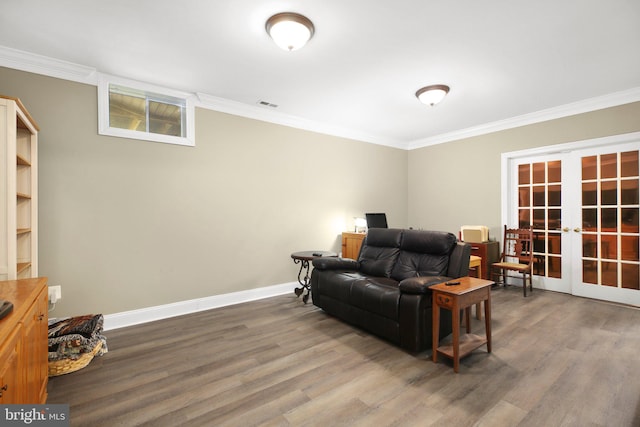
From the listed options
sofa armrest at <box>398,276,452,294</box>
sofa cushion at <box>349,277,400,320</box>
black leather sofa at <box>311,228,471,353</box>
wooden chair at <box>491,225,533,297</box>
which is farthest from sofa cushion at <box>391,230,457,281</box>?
wooden chair at <box>491,225,533,297</box>

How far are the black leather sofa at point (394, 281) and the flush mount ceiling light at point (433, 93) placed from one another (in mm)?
1643

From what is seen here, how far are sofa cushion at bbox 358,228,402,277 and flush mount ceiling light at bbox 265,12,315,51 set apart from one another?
230 cm

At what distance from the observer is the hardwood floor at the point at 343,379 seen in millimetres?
1814

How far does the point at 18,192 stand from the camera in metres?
2.48

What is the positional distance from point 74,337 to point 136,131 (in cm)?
218

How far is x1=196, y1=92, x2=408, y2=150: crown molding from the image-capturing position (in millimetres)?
3871

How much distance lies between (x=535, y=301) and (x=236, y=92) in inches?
191

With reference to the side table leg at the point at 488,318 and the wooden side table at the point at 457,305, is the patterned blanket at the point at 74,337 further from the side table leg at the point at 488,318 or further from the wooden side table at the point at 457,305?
the side table leg at the point at 488,318

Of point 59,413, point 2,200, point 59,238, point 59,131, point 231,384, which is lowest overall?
point 231,384

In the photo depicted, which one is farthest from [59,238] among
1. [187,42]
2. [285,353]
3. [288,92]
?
[288,92]

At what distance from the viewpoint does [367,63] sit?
304 centimetres

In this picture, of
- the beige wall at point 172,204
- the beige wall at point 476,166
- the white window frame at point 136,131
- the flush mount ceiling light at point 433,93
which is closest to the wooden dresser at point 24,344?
the beige wall at point 172,204

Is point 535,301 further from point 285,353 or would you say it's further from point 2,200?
point 2,200

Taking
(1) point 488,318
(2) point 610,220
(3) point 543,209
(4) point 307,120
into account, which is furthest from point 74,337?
(2) point 610,220
